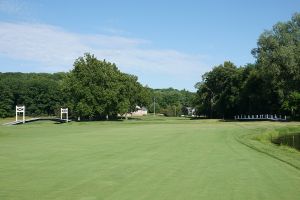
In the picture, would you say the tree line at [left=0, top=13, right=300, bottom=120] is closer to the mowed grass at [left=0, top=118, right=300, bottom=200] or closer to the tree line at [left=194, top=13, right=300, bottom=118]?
Answer: the tree line at [left=194, top=13, right=300, bottom=118]

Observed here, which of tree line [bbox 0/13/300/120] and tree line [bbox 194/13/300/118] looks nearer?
tree line [bbox 194/13/300/118]

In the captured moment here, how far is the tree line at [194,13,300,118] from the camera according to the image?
73750mm

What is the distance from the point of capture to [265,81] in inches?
3169

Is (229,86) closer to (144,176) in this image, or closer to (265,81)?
(265,81)

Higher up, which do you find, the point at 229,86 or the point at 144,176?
the point at 229,86

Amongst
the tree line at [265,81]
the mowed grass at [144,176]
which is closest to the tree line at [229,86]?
the tree line at [265,81]

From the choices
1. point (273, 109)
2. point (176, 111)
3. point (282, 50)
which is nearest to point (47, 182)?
point (282, 50)

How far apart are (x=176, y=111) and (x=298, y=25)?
105723 mm

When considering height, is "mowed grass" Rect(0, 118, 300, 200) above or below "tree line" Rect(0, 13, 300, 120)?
below

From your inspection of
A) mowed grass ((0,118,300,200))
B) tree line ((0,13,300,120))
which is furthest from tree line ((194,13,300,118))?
mowed grass ((0,118,300,200))

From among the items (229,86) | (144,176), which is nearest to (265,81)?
(229,86)

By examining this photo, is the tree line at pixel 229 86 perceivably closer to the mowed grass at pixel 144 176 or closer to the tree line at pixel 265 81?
the tree line at pixel 265 81

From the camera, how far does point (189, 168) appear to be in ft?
47.4

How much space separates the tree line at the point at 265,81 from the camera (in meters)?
73.8
